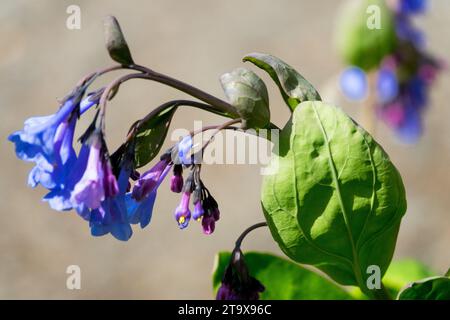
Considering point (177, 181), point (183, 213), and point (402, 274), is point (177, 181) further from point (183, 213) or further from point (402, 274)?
point (402, 274)

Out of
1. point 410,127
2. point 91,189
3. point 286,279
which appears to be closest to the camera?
point 91,189

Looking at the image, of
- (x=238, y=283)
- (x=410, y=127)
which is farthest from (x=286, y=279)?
(x=410, y=127)

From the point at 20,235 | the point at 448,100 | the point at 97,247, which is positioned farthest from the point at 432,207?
the point at 20,235

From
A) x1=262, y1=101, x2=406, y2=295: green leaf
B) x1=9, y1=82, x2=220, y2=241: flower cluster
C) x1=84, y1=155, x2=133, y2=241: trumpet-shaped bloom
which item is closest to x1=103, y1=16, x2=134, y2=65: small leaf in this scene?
x1=9, y1=82, x2=220, y2=241: flower cluster

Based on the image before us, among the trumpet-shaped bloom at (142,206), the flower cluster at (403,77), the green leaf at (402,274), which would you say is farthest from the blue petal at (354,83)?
the trumpet-shaped bloom at (142,206)

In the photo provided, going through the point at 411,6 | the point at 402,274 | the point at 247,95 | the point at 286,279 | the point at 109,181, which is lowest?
the point at 402,274

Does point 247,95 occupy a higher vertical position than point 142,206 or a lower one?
higher
